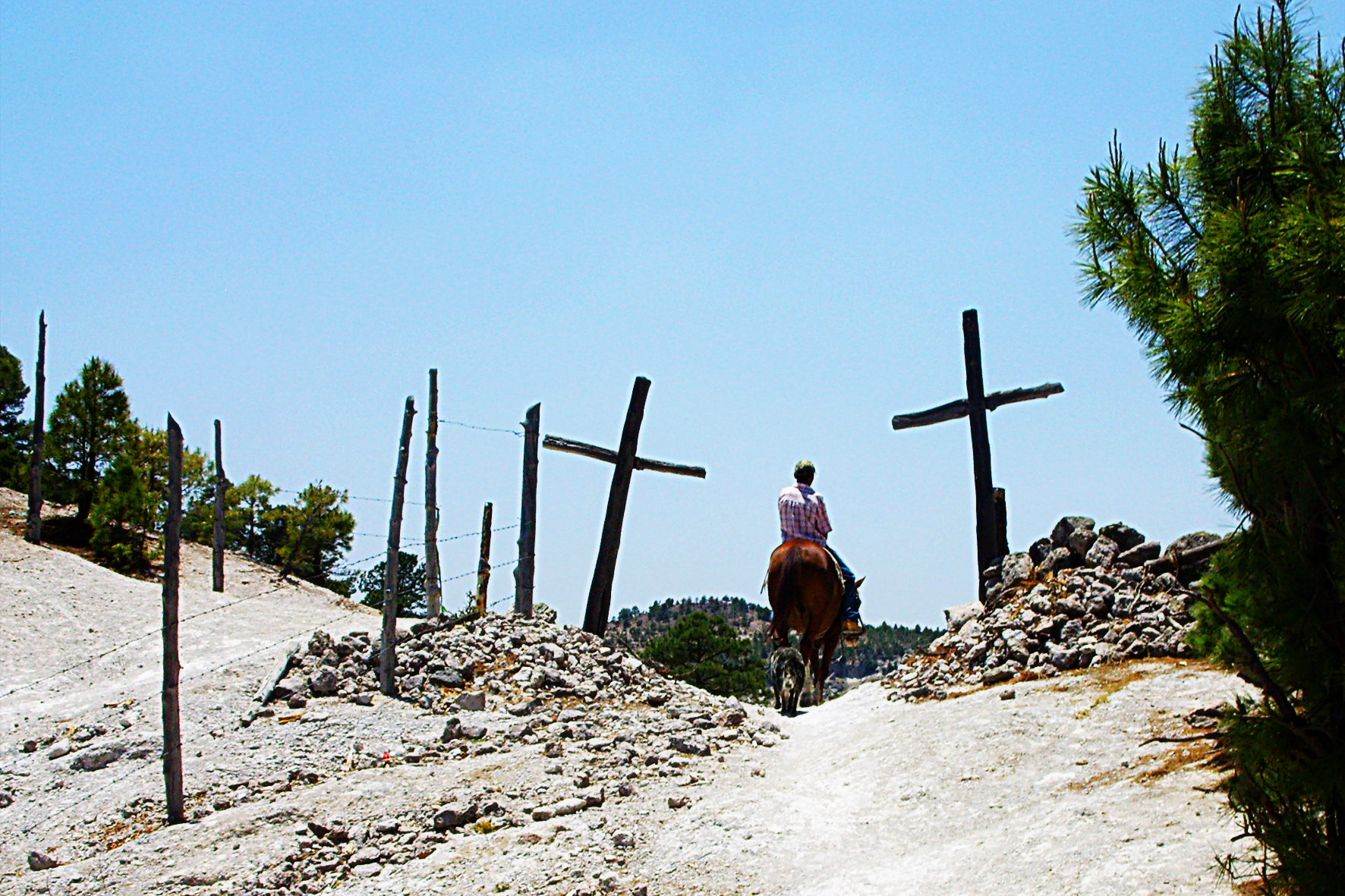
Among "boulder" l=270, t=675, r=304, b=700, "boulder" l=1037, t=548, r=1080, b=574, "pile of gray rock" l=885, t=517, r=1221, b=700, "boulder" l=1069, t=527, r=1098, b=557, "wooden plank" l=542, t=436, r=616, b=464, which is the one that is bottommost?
"boulder" l=270, t=675, r=304, b=700

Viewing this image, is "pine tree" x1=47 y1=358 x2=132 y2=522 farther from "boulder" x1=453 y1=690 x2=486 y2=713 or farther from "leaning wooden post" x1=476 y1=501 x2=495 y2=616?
"boulder" x1=453 y1=690 x2=486 y2=713

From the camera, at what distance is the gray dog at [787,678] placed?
44.9ft

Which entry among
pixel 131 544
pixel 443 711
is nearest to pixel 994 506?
pixel 443 711

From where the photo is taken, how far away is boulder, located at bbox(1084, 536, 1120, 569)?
13422mm

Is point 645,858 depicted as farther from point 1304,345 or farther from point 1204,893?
point 1304,345

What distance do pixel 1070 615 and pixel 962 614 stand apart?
235cm

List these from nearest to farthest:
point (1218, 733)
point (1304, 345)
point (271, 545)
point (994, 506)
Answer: point (1304, 345), point (1218, 733), point (994, 506), point (271, 545)

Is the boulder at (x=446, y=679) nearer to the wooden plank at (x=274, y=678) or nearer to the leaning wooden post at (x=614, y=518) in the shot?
the wooden plank at (x=274, y=678)

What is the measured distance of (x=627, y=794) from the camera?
9258 millimetres

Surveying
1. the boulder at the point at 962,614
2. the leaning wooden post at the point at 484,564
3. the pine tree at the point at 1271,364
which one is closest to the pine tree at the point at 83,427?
the leaning wooden post at the point at 484,564

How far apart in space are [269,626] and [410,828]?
10.1 metres

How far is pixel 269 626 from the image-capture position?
18094 mm

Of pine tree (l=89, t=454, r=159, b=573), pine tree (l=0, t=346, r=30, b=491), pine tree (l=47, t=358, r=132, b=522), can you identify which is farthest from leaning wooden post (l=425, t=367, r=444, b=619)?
pine tree (l=0, t=346, r=30, b=491)

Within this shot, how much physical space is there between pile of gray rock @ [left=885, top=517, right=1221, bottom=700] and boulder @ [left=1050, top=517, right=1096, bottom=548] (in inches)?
0.5
